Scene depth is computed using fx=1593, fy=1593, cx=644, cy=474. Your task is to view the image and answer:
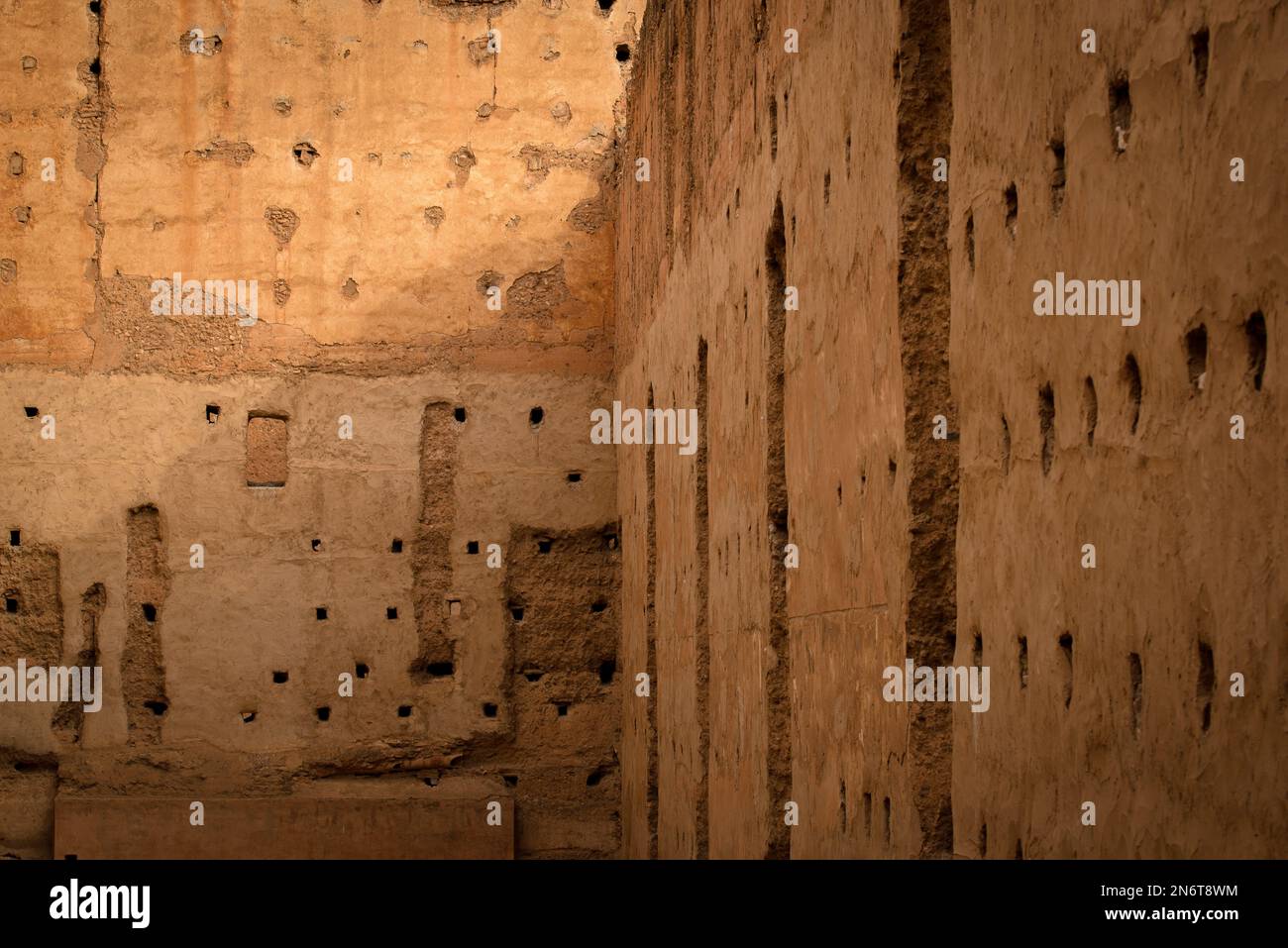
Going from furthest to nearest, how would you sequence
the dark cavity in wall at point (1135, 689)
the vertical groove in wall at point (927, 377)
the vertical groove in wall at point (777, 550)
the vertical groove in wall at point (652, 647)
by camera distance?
the vertical groove in wall at point (652, 647), the vertical groove in wall at point (777, 550), the vertical groove in wall at point (927, 377), the dark cavity in wall at point (1135, 689)

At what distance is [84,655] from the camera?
9469 mm

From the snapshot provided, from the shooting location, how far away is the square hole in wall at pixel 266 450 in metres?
9.66

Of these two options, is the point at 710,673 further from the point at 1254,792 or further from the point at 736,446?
the point at 1254,792

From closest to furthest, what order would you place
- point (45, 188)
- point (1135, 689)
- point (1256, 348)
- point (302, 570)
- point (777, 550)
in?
point (1256, 348) → point (1135, 689) → point (777, 550) → point (302, 570) → point (45, 188)

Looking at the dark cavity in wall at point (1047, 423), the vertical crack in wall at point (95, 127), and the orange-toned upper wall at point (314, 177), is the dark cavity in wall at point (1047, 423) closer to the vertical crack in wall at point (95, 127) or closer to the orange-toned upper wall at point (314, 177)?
the orange-toned upper wall at point (314, 177)

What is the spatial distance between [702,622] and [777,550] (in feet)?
5.28

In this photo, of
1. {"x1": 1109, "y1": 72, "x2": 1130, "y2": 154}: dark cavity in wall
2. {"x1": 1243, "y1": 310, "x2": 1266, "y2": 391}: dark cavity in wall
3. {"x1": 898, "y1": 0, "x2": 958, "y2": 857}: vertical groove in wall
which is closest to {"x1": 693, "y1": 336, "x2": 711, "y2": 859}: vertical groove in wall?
{"x1": 898, "y1": 0, "x2": 958, "y2": 857}: vertical groove in wall

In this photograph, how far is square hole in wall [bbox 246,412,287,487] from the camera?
9.66m

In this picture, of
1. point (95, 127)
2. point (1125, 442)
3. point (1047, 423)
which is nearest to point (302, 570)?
point (95, 127)

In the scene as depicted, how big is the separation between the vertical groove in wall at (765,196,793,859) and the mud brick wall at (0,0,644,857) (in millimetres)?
5127

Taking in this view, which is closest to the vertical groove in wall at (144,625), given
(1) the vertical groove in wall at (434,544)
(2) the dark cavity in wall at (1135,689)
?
(1) the vertical groove in wall at (434,544)

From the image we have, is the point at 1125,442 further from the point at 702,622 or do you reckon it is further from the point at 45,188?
the point at 45,188

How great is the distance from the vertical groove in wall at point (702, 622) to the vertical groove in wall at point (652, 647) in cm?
157

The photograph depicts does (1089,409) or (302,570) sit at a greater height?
(302,570)
